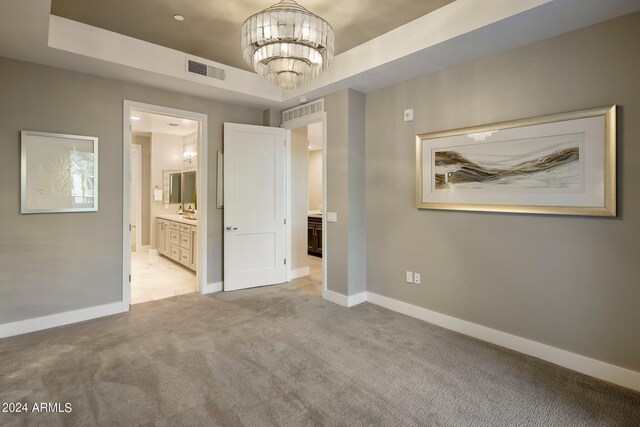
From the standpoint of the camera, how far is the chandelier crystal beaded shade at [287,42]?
2.12m

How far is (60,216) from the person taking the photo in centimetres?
333

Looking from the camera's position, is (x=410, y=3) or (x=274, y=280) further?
(x=274, y=280)

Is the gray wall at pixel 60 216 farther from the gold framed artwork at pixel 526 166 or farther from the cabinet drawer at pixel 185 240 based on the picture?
the gold framed artwork at pixel 526 166

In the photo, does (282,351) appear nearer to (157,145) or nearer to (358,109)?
(358,109)

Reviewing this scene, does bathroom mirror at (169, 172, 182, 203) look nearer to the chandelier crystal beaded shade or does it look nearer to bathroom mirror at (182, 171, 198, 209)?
bathroom mirror at (182, 171, 198, 209)

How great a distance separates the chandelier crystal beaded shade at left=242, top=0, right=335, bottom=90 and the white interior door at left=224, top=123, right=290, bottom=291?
212 centimetres

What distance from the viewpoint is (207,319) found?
138 inches

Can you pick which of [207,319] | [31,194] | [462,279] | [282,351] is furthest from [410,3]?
[31,194]

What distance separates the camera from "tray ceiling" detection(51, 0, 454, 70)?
2.68 metres

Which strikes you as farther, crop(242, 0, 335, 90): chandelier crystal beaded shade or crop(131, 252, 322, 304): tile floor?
crop(131, 252, 322, 304): tile floor

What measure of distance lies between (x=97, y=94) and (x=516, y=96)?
4192 mm

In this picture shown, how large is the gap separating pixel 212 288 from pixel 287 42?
3387 millimetres

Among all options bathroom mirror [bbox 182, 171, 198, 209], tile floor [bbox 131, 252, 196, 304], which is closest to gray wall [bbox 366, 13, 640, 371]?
tile floor [bbox 131, 252, 196, 304]

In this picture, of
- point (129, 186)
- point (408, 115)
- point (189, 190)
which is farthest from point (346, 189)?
point (189, 190)
